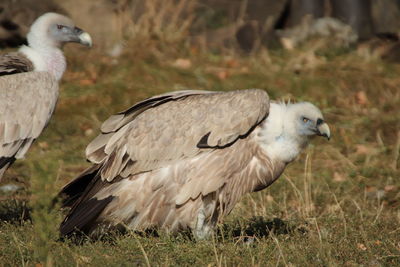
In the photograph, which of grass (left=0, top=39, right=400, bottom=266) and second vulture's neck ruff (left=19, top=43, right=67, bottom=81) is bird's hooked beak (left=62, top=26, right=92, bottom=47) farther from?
grass (left=0, top=39, right=400, bottom=266)

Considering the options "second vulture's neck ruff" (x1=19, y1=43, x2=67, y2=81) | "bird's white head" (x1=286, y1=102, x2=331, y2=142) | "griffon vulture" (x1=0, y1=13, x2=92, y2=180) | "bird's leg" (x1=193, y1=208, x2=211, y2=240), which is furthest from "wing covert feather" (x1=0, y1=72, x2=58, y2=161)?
"bird's white head" (x1=286, y1=102, x2=331, y2=142)

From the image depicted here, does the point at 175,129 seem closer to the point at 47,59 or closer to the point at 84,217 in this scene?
the point at 84,217

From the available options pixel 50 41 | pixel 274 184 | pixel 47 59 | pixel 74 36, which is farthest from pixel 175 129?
pixel 274 184

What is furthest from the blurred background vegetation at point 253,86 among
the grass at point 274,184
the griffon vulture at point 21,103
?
the griffon vulture at point 21,103

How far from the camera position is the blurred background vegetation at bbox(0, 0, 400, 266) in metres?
5.26

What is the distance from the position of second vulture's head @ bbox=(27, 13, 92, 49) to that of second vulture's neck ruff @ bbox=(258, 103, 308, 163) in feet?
7.10

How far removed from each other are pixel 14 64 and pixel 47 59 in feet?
1.18

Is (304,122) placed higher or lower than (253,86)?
higher

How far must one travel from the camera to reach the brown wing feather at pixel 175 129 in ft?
18.8

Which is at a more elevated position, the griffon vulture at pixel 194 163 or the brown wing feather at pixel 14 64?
the brown wing feather at pixel 14 64

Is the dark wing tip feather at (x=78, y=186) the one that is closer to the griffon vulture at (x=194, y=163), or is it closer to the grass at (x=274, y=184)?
the griffon vulture at (x=194, y=163)

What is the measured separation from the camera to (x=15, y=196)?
746 centimetres

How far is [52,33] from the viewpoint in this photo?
7.03 meters

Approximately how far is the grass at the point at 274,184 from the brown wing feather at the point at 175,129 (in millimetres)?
549
